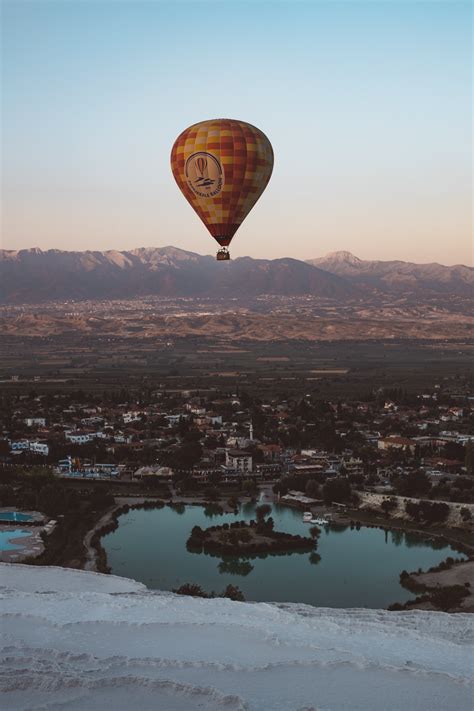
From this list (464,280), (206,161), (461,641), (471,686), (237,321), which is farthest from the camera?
(464,280)

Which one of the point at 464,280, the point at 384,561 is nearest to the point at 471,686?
the point at 384,561

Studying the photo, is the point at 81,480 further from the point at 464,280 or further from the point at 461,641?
the point at 464,280

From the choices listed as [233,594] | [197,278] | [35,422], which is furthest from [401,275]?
[233,594]

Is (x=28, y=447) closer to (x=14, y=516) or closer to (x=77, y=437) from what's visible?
(x=77, y=437)

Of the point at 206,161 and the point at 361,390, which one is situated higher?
the point at 206,161

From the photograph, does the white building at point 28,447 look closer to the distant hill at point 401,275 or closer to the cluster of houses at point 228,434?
the cluster of houses at point 228,434

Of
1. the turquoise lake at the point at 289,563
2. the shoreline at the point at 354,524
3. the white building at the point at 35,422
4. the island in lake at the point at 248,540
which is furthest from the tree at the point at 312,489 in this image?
the white building at the point at 35,422

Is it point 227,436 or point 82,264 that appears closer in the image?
point 227,436

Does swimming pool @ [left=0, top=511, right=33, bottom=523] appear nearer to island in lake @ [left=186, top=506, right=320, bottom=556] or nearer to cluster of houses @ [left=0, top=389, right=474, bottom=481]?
island in lake @ [left=186, top=506, right=320, bottom=556]
